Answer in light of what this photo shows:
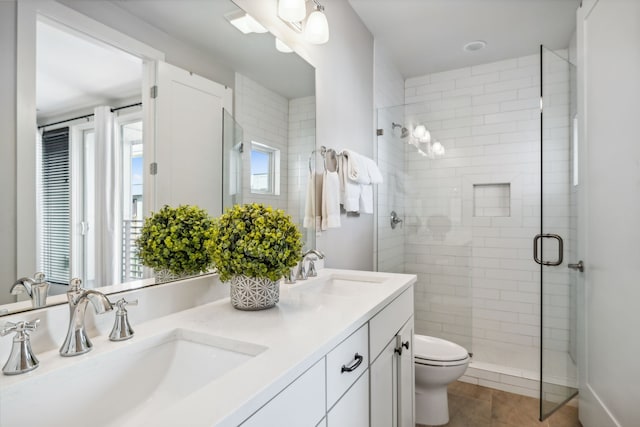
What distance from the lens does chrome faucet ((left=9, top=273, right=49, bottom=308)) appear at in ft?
2.49

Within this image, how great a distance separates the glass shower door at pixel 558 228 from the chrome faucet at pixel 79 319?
2216 mm

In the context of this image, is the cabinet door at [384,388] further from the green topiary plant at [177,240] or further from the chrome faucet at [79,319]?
the chrome faucet at [79,319]

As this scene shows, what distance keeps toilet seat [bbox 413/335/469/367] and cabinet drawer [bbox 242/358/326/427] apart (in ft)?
4.02

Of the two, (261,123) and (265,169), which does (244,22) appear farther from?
(265,169)

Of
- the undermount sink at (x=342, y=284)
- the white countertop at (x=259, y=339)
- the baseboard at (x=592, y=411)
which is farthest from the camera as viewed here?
the baseboard at (x=592, y=411)

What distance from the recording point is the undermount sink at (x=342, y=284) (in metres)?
1.55

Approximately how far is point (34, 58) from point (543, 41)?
3.35m

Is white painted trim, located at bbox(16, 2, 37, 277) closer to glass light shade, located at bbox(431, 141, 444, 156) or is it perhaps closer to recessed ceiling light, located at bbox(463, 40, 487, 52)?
glass light shade, located at bbox(431, 141, 444, 156)

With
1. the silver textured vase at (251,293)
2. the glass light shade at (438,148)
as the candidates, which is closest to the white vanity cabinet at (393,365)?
the silver textured vase at (251,293)

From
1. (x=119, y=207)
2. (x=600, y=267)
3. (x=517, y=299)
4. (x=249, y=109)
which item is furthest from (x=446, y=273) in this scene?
(x=119, y=207)

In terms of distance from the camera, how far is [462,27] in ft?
8.63

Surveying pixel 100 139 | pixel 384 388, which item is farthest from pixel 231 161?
pixel 384 388

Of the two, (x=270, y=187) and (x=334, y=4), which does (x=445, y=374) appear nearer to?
(x=270, y=187)

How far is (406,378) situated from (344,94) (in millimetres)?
1681
